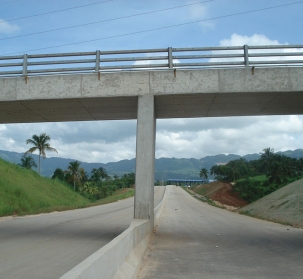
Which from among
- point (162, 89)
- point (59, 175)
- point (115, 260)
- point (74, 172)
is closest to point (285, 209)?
point (162, 89)

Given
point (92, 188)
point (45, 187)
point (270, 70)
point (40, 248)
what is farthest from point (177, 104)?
point (92, 188)

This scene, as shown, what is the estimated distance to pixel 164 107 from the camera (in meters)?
14.0

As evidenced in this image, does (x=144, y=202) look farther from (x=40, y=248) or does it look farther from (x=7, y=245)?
(x=7, y=245)

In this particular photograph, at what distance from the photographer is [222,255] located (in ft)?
33.2

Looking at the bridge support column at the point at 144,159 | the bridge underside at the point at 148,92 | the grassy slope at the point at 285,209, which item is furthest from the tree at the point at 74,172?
the bridge support column at the point at 144,159

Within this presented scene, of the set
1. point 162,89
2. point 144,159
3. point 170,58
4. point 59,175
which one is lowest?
point 144,159

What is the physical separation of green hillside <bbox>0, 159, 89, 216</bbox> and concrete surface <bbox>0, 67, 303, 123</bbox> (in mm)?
14766

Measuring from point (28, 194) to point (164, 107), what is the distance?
22.8 meters

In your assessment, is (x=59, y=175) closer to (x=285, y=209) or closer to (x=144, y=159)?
(x=285, y=209)

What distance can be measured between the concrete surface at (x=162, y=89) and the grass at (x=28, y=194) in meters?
14.8

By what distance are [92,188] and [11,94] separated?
7397 centimetres

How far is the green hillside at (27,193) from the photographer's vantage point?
28062mm

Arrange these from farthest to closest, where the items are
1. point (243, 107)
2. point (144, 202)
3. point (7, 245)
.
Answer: point (243, 107)
point (144, 202)
point (7, 245)

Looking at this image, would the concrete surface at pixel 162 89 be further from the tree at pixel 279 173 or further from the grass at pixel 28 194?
the tree at pixel 279 173
